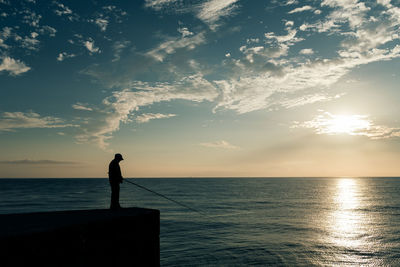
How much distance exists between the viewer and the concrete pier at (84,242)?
4438 mm

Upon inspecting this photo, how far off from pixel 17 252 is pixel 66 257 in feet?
2.94

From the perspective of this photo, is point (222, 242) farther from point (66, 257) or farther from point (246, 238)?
point (66, 257)

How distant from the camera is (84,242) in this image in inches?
210

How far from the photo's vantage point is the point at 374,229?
2344 cm

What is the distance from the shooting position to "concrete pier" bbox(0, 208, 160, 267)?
4.44m

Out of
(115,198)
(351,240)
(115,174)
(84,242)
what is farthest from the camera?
(351,240)

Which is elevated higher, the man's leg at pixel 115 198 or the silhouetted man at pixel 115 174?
the silhouetted man at pixel 115 174

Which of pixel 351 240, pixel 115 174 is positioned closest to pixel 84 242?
pixel 115 174

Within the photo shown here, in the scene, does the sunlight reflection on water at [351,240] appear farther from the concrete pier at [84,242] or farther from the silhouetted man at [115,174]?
the silhouetted man at [115,174]

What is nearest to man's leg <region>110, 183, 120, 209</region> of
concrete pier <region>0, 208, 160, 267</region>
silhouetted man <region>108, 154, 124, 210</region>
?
silhouetted man <region>108, 154, 124, 210</region>

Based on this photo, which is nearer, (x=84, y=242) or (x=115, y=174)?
(x=84, y=242)

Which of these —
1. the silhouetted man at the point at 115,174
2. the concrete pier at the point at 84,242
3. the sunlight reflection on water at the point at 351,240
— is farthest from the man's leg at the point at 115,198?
the sunlight reflection on water at the point at 351,240

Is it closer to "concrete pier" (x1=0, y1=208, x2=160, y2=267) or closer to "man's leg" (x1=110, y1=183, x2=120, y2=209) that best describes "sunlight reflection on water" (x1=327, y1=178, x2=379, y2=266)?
"concrete pier" (x1=0, y1=208, x2=160, y2=267)

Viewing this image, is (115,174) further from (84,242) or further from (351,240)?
(351,240)
